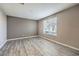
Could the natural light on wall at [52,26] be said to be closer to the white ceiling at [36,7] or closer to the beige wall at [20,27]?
the white ceiling at [36,7]

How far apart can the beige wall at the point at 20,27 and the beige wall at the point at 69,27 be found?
4.23 m

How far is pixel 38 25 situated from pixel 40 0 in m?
7.94

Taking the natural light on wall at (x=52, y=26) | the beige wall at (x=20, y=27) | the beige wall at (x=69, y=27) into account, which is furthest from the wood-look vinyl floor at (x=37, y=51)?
the beige wall at (x=20, y=27)

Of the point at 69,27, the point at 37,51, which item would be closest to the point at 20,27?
the point at 37,51

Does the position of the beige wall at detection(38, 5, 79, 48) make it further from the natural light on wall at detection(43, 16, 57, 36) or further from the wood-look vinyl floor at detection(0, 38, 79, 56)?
the natural light on wall at detection(43, 16, 57, 36)

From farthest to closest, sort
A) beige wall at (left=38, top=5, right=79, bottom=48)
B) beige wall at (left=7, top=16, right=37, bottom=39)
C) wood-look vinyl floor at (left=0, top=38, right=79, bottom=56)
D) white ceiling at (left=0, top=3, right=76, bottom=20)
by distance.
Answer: beige wall at (left=7, top=16, right=37, bottom=39) < beige wall at (left=38, top=5, right=79, bottom=48) < white ceiling at (left=0, top=3, right=76, bottom=20) < wood-look vinyl floor at (left=0, top=38, right=79, bottom=56)

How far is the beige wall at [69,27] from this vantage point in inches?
151

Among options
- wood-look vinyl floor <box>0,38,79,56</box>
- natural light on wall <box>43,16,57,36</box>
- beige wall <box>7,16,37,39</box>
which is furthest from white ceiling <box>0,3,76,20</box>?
beige wall <box>7,16,37,39</box>

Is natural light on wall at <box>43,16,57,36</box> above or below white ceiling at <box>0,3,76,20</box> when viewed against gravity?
below

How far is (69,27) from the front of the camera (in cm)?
426

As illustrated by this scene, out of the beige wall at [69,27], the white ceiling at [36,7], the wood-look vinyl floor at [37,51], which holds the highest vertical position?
the white ceiling at [36,7]

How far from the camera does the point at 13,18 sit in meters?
7.27

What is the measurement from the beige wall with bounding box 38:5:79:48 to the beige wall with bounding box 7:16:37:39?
4.23m

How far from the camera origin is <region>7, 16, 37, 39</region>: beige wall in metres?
7.04
